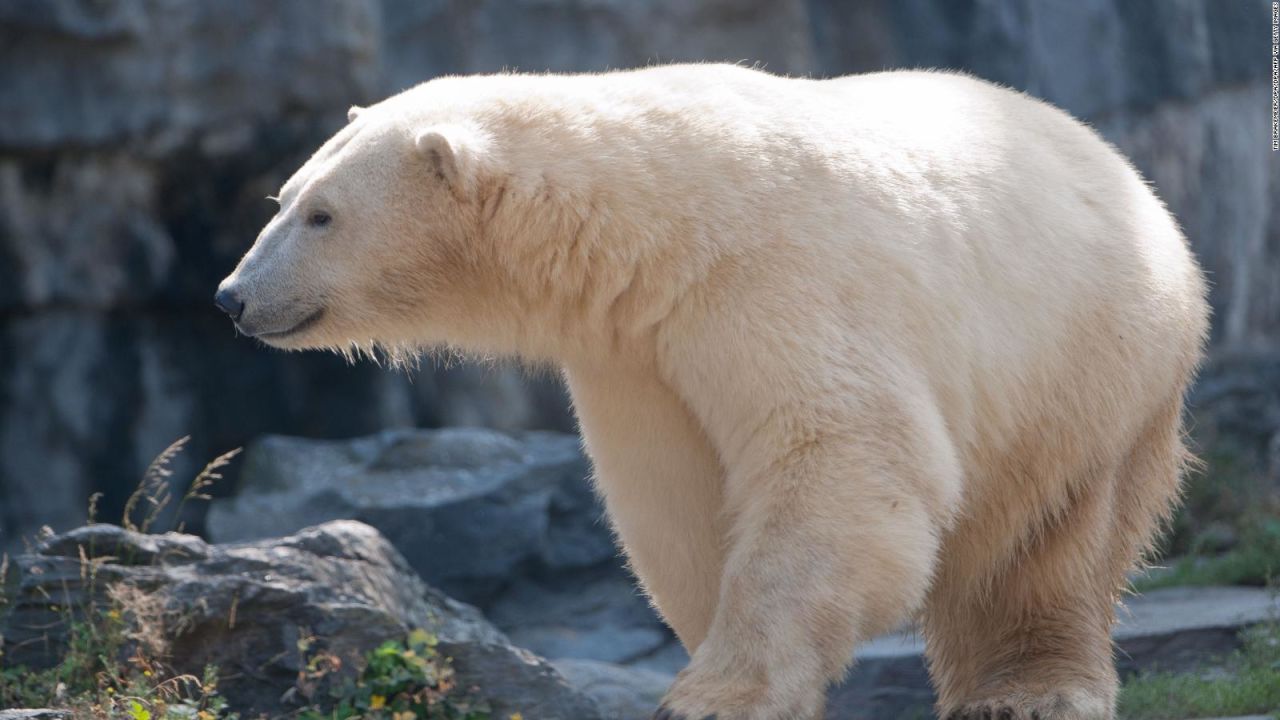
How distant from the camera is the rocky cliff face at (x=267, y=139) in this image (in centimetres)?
768

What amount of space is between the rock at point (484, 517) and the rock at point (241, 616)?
8.70ft

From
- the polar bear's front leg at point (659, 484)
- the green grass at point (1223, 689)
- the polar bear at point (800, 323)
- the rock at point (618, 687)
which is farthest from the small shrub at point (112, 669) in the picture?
the green grass at point (1223, 689)

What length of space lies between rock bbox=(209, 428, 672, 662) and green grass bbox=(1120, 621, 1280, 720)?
2855 mm

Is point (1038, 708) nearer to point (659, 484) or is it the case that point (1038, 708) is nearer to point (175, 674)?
point (659, 484)

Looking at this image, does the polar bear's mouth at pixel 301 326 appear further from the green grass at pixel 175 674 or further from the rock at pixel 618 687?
the rock at pixel 618 687

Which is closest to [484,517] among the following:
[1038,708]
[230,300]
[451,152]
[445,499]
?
[445,499]

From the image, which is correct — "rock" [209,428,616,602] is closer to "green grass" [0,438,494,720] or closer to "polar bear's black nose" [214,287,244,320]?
"green grass" [0,438,494,720]

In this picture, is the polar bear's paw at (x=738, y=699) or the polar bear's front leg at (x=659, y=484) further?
the polar bear's front leg at (x=659, y=484)

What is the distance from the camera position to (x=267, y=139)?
8.06 m

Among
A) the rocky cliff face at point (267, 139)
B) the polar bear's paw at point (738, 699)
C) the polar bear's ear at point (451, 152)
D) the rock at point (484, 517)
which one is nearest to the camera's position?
the polar bear's paw at point (738, 699)

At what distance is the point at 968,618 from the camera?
4570mm

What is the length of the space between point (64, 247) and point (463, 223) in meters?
4.66

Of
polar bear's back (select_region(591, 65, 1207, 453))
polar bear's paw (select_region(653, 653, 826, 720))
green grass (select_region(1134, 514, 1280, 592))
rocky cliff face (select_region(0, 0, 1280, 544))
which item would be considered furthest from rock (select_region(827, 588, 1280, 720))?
rocky cliff face (select_region(0, 0, 1280, 544))

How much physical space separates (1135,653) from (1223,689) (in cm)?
104
